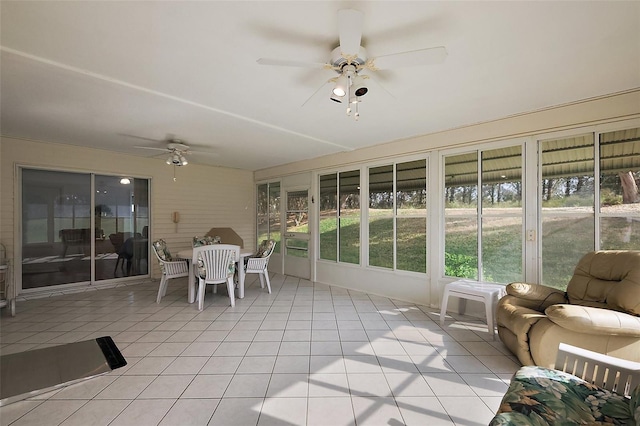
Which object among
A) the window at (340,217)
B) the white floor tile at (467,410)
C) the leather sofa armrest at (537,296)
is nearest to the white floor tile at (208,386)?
the white floor tile at (467,410)

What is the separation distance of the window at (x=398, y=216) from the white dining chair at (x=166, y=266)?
327cm

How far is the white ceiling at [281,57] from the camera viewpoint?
1.70m

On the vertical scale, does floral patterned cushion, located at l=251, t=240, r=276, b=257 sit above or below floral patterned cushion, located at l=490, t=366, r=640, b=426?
above

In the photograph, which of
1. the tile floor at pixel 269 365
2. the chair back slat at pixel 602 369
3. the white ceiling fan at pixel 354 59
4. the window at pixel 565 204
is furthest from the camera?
the window at pixel 565 204

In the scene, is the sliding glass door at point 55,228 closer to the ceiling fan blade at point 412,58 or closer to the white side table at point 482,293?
the ceiling fan blade at point 412,58

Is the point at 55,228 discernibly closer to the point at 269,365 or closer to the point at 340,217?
the point at 269,365

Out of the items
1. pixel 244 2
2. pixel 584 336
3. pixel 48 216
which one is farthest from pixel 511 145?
pixel 48 216

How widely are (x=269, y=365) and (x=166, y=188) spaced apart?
16.4ft

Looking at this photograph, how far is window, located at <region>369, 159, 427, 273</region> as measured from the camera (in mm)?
4301

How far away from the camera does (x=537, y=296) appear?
268 centimetres

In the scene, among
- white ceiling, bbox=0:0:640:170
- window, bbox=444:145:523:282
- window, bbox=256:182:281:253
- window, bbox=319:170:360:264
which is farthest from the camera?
window, bbox=256:182:281:253

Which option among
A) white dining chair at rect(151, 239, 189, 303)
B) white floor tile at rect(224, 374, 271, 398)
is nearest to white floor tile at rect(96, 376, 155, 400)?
white floor tile at rect(224, 374, 271, 398)

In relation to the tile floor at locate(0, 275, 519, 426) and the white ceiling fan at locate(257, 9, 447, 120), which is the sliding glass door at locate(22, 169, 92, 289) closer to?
the tile floor at locate(0, 275, 519, 426)

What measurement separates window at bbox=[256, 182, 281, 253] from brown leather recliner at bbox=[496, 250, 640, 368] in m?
5.07
